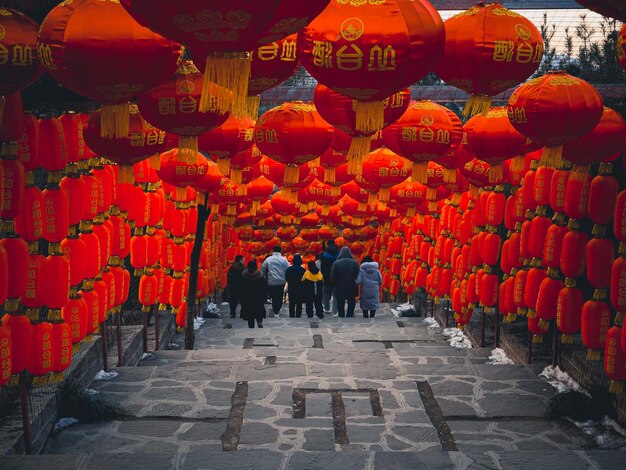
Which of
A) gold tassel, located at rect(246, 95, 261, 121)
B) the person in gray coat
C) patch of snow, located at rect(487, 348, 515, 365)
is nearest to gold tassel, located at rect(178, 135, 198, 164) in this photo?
gold tassel, located at rect(246, 95, 261, 121)

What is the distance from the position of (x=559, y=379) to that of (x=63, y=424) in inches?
258

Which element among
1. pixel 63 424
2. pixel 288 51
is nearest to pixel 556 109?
pixel 288 51

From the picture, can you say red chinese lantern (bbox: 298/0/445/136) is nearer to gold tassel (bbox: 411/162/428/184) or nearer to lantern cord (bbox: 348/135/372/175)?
lantern cord (bbox: 348/135/372/175)

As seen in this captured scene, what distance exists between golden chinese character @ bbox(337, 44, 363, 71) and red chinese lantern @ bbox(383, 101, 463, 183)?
3.27m

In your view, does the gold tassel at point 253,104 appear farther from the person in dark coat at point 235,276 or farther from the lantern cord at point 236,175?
the person in dark coat at point 235,276

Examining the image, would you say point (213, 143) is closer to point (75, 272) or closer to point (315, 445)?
point (75, 272)

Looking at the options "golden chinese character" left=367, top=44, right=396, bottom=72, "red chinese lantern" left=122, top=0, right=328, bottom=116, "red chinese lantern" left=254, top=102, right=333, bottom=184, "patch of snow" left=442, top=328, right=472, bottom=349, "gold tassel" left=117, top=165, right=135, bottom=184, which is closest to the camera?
"red chinese lantern" left=122, top=0, right=328, bottom=116

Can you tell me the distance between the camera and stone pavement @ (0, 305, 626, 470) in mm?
7113

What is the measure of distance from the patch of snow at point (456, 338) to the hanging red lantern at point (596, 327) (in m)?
6.20

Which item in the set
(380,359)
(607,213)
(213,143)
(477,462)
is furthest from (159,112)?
(380,359)

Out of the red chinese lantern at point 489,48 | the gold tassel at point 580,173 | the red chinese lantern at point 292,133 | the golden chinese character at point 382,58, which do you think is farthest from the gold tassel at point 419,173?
the golden chinese character at point 382,58

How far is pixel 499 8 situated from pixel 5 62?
11.5ft

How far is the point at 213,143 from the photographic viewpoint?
8617 mm

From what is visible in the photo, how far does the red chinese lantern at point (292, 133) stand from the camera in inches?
301
